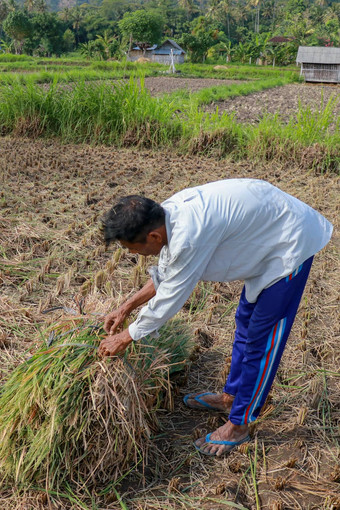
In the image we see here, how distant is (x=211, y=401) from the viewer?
2.41 metres

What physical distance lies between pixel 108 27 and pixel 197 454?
190ft

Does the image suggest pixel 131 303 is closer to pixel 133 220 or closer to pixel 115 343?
pixel 115 343

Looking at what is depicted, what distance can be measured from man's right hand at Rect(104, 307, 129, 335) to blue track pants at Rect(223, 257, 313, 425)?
0.54 metres

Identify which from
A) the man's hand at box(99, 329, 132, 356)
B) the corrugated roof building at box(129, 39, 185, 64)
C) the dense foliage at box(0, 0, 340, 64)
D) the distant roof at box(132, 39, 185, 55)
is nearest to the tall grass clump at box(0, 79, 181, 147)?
the man's hand at box(99, 329, 132, 356)

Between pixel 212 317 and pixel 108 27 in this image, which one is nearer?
pixel 212 317

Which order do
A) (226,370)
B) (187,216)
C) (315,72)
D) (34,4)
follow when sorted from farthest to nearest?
(34,4) → (315,72) → (226,370) → (187,216)

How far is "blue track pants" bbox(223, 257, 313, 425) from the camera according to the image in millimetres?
1949

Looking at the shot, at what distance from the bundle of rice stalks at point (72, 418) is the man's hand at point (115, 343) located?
0.22ft

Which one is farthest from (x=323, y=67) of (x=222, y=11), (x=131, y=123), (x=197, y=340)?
(x=222, y=11)

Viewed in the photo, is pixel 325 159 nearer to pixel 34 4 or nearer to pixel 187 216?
pixel 187 216

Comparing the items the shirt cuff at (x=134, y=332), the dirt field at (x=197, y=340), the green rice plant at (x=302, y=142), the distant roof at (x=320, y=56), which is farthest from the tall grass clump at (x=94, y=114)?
the distant roof at (x=320, y=56)

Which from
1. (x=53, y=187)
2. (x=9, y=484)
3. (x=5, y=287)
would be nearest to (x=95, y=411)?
(x=9, y=484)

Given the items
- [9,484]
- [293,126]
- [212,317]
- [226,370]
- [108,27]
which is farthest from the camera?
[108,27]

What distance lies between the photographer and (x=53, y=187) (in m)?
5.61
